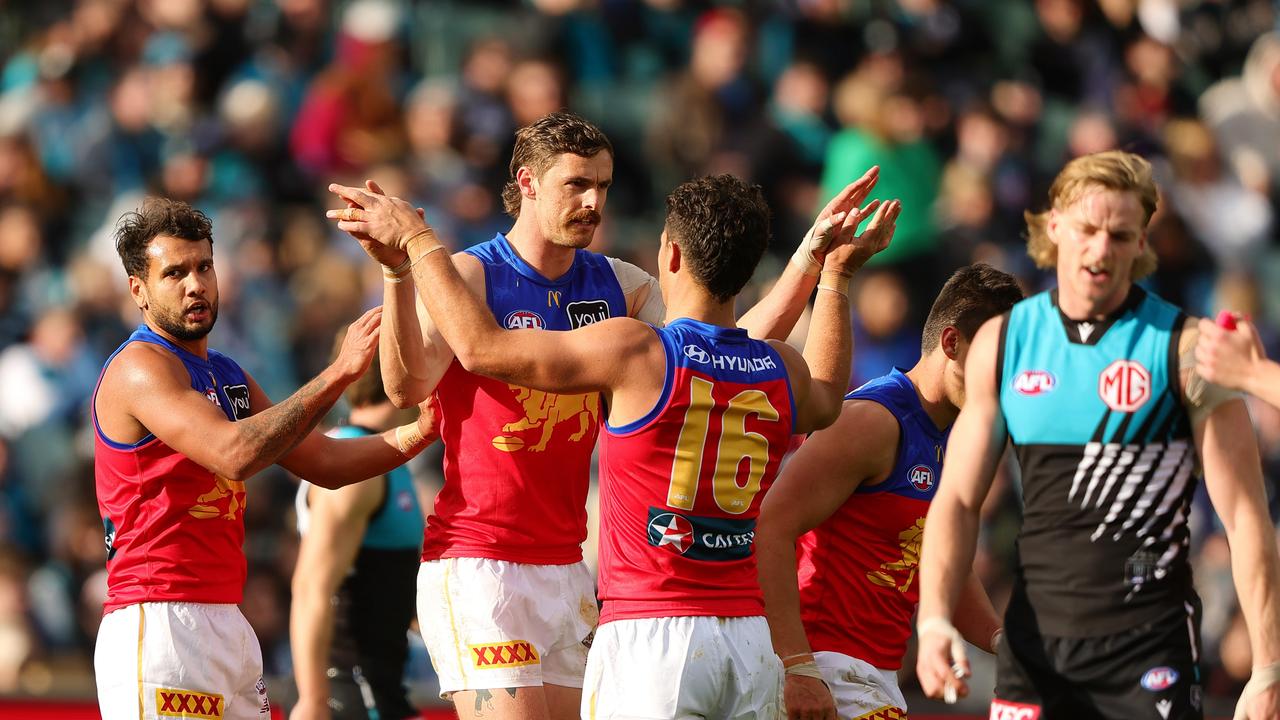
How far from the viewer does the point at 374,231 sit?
6.11m

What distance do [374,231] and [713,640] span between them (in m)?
1.95

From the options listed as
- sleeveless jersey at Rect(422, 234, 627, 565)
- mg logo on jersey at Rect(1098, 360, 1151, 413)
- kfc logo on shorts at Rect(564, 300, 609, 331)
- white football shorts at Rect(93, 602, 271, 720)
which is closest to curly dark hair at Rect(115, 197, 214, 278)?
sleeveless jersey at Rect(422, 234, 627, 565)

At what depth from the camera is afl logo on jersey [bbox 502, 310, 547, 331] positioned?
6.64 m

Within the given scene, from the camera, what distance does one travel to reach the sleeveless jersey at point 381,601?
8391 mm

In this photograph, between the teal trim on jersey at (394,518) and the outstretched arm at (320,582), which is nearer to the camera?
the outstretched arm at (320,582)

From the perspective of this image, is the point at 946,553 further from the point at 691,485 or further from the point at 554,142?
the point at 554,142

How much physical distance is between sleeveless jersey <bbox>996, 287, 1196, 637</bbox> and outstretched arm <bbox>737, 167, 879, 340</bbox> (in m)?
1.40

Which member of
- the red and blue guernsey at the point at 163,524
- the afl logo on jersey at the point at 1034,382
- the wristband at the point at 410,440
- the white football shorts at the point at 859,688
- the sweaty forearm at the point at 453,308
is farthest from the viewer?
the wristband at the point at 410,440

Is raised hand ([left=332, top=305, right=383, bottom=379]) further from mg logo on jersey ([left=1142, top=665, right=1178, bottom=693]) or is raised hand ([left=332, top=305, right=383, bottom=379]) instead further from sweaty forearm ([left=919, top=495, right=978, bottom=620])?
mg logo on jersey ([left=1142, top=665, right=1178, bottom=693])

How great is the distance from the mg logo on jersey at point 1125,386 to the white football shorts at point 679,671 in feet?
4.78

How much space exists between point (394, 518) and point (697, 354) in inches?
123

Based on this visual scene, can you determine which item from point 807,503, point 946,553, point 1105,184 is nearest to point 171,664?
point 807,503

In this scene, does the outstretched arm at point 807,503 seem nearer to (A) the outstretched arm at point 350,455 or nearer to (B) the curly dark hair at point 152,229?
(A) the outstretched arm at point 350,455

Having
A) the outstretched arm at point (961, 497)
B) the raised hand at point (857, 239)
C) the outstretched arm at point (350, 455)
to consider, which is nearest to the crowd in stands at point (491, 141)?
the outstretched arm at point (350, 455)
